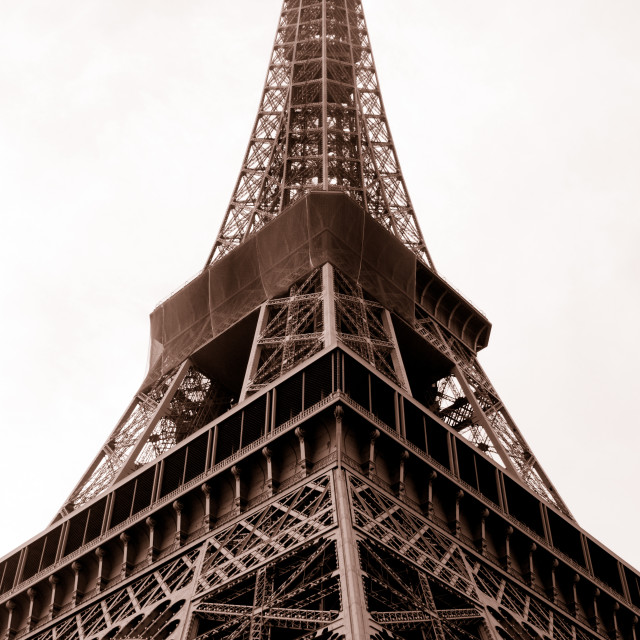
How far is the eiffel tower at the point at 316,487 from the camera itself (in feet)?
Answer: 84.0

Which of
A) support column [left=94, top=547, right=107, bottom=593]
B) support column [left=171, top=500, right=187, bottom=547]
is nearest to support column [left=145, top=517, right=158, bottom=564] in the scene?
support column [left=171, top=500, right=187, bottom=547]

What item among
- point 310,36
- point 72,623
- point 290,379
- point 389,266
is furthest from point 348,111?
point 72,623

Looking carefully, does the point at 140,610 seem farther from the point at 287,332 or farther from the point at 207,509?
the point at 287,332

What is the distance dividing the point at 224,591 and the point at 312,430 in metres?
5.23

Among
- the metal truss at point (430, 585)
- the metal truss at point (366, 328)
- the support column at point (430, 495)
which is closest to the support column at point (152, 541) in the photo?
the metal truss at point (430, 585)

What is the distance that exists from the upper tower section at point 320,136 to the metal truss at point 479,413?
6063 millimetres

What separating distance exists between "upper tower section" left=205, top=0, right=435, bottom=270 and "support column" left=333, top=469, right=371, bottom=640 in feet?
86.0

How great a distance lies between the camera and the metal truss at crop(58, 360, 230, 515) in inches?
1545

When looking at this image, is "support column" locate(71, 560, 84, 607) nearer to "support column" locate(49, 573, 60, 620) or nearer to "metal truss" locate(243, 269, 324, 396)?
"support column" locate(49, 573, 60, 620)

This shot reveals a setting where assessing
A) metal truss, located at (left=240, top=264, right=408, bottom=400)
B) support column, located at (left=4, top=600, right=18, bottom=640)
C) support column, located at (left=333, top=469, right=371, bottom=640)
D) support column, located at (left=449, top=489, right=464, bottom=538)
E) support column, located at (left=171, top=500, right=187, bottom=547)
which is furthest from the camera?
metal truss, located at (left=240, top=264, right=408, bottom=400)

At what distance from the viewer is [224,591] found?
25.9m

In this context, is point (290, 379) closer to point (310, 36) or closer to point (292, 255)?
point (292, 255)

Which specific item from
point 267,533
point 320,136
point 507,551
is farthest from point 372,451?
point 320,136

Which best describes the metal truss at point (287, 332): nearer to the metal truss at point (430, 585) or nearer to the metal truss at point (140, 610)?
the metal truss at point (140, 610)
